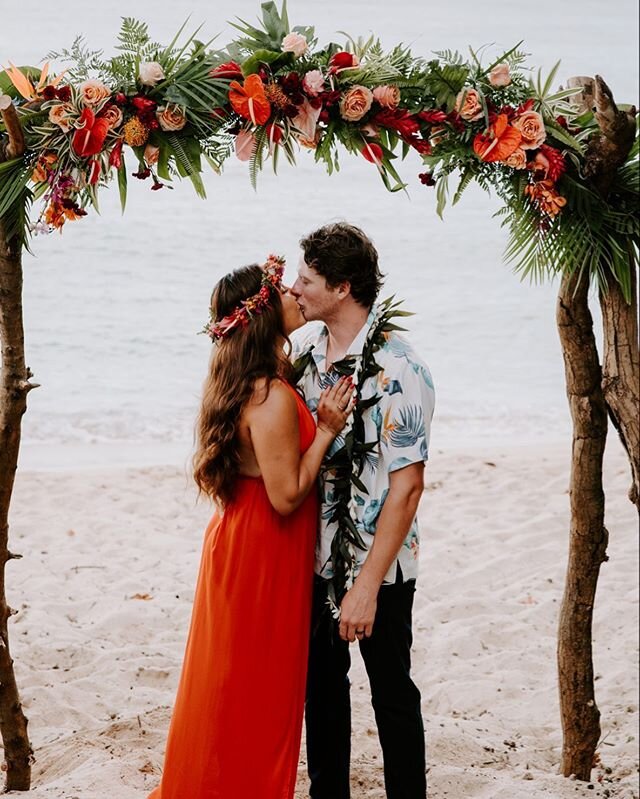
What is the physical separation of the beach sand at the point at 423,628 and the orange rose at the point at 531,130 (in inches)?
76.9

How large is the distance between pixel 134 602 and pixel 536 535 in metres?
2.64

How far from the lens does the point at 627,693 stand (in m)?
4.77

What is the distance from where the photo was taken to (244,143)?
3.18 m

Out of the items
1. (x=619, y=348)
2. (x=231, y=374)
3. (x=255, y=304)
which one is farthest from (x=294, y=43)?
(x=619, y=348)

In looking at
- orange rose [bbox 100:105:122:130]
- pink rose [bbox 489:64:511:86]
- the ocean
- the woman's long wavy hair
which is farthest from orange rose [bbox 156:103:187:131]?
the ocean

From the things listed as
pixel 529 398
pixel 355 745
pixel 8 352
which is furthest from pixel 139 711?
pixel 529 398

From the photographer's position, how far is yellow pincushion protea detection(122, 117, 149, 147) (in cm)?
306

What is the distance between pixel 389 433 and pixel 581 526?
109 centimetres

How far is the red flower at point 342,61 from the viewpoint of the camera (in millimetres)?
3150

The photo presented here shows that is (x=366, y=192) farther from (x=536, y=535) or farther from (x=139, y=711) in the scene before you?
(x=139, y=711)

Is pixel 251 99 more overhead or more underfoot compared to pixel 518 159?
more overhead

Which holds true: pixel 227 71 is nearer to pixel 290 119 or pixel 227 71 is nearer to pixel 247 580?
pixel 290 119

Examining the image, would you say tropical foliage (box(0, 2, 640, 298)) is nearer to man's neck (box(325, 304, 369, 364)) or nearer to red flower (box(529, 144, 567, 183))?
red flower (box(529, 144, 567, 183))

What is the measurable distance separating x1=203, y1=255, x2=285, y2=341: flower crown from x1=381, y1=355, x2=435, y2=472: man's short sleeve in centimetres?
43
